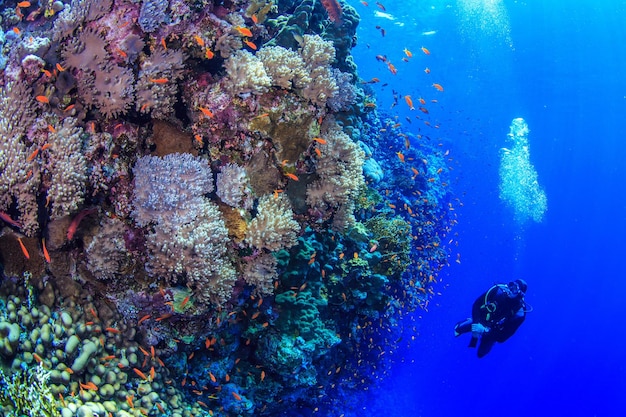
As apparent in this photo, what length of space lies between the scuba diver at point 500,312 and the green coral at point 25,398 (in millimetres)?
10161

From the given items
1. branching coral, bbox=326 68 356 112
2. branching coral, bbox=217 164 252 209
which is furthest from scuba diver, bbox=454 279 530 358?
branching coral, bbox=217 164 252 209

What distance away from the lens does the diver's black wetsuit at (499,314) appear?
10805 millimetres

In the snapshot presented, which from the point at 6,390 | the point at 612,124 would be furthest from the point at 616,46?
the point at 6,390

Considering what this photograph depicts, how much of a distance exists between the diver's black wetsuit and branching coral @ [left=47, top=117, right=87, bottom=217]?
33.9ft

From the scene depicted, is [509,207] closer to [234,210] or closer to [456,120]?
[456,120]

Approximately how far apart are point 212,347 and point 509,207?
3296 inches

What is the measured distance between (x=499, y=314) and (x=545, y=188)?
268 ft

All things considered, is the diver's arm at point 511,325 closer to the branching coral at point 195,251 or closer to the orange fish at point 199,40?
the branching coral at point 195,251

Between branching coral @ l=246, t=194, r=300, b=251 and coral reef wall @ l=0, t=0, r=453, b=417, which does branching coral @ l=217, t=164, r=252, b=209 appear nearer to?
coral reef wall @ l=0, t=0, r=453, b=417

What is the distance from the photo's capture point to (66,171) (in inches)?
147

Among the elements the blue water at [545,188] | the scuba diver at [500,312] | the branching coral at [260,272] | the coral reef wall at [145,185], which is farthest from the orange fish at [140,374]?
the blue water at [545,188]

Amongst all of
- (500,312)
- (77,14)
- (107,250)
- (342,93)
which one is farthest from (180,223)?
(500,312)

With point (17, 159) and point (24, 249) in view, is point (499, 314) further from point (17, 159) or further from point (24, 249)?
point (17, 159)

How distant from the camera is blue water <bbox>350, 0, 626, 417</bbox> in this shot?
124ft
